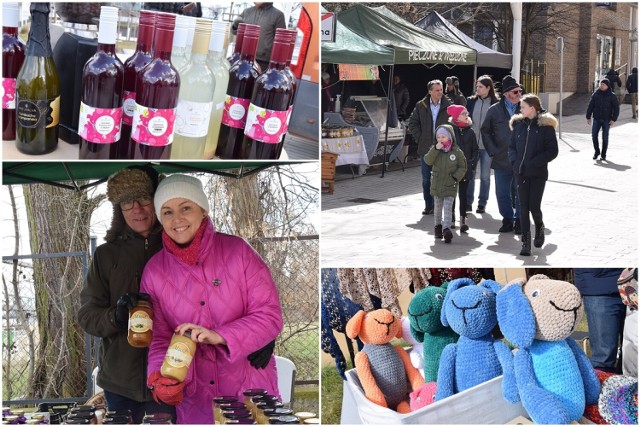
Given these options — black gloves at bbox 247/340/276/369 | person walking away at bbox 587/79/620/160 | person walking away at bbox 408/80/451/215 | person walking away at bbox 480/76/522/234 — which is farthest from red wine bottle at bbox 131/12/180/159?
person walking away at bbox 587/79/620/160

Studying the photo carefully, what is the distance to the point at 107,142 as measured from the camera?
8.12 ft

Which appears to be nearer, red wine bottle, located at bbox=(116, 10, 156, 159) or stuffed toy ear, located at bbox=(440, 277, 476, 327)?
red wine bottle, located at bbox=(116, 10, 156, 159)

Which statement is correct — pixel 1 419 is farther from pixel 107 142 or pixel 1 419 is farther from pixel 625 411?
pixel 625 411

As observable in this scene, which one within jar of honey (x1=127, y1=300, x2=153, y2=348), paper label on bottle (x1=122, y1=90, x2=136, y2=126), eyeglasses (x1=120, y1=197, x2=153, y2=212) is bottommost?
jar of honey (x1=127, y1=300, x2=153, y2=348)

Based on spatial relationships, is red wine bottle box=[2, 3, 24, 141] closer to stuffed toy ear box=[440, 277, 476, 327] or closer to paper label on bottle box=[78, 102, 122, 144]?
paper label on bottle box=[78, 102, 122, 144]

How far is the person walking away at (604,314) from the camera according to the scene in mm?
3359

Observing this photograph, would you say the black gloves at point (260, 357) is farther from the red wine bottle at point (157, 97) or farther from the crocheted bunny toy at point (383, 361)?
the red wine bottle at point (157, 97)

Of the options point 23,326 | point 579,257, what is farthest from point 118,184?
point 579,257

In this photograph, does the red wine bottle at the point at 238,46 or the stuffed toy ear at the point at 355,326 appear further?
the stuffed toy ear at the point at 355,326

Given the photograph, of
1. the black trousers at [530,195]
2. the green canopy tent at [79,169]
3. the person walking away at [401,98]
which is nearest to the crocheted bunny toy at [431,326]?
the green canopy tent at [79,169]

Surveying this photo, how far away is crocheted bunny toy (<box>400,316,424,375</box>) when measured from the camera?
10.4 ft

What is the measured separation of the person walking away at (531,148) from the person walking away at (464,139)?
2.66 ft

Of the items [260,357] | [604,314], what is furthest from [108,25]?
[604,314]

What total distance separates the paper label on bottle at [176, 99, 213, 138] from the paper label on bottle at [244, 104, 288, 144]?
13 centimetres
